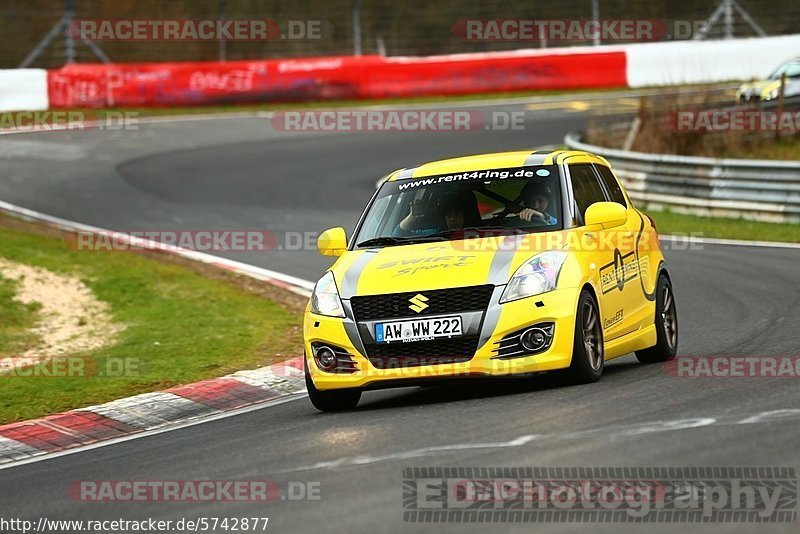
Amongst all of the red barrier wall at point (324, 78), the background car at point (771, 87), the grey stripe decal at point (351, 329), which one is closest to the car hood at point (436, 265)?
the grey stripe decal at point (351, 329)

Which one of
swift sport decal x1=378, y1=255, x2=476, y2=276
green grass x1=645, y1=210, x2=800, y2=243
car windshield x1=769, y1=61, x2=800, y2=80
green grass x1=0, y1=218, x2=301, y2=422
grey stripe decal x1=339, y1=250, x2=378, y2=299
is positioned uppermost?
car windshield x1=769, y1=61, x2=800, y2=80

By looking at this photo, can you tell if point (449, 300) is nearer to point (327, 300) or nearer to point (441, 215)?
point (327, 300)

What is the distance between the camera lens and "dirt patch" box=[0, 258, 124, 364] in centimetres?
1298

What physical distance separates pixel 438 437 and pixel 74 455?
256 centimetres

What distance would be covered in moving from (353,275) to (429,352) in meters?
0.85

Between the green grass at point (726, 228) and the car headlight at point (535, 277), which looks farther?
the green grass at point (726, 228)

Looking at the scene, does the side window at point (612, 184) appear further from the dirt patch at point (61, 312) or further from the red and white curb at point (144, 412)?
the dirt patch at point (61, 312)

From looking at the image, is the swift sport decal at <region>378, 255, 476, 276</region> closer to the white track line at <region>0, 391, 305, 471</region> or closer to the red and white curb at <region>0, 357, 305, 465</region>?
the white track line at <region>0, 391, 305, 471</region>

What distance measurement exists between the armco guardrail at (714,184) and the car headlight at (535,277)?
11052 mm

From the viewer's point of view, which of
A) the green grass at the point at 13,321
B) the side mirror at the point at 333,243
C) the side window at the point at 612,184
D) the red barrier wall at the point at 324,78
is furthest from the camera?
the red barrier wall at the point at 324,78

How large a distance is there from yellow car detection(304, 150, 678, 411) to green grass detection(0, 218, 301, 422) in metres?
2.21

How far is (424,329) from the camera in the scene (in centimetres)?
865

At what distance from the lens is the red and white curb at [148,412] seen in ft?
30.4

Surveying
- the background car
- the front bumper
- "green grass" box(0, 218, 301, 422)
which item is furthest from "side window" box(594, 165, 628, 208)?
the background car
